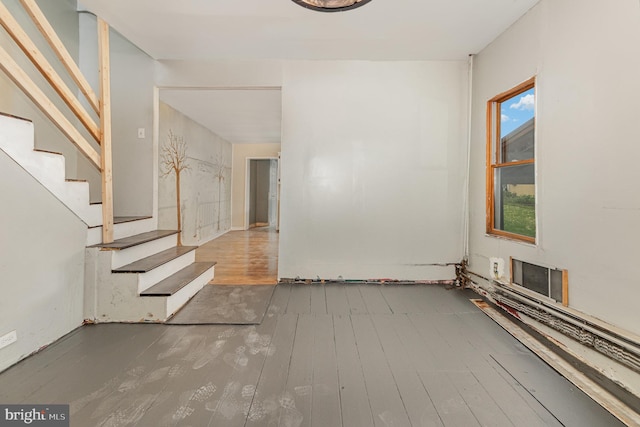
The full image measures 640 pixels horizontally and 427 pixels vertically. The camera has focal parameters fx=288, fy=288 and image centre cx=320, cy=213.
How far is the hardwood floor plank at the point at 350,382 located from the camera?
4.57 feet

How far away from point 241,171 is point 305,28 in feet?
18.9

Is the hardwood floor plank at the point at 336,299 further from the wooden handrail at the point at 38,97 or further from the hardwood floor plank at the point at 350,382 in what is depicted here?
the wooden handrail at the point at 38,97

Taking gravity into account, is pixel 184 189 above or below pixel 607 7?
below

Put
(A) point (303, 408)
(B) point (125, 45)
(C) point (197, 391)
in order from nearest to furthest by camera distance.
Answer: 1. (A) point (303, 408)
2. (C) point (197, 391)
3. (B) point (125, 45)

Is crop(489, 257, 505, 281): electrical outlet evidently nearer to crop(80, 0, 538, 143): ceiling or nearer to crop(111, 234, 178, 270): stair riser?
crop(80, 0, 538, 143): ceiling

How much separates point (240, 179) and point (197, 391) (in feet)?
23.0

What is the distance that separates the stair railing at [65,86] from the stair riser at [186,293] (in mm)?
775

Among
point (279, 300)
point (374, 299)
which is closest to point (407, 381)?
point (374, 299)

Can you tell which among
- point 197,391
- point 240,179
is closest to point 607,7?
point 197,391

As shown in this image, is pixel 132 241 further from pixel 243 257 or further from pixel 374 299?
pixel 374 299

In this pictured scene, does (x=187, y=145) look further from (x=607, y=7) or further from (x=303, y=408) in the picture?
(x=607, y=7)

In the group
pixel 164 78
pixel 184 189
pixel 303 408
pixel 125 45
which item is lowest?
pixel 303 408

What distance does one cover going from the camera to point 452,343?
2.14 m

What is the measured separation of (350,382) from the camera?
1.67 m
